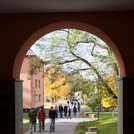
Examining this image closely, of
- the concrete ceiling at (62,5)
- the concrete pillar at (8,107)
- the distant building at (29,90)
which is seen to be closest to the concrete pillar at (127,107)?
the concrete ceiling at (62,5)

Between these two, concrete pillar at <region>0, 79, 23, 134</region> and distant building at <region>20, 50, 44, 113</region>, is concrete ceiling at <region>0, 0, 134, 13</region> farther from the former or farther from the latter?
distant building at <region>20, 50, 44, 113</region>

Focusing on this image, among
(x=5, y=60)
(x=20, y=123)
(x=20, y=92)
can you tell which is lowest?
(x=20, y=123)

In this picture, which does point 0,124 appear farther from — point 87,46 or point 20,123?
point 87,46

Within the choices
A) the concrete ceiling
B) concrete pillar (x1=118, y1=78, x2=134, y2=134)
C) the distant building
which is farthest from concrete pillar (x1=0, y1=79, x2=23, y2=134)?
the distant building

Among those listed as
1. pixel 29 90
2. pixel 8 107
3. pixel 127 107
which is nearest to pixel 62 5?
pixel 8 107

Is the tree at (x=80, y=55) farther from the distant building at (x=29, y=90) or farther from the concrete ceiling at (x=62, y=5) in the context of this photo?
the distant building at (x=29, y=90)

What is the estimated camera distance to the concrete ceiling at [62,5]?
6316mm

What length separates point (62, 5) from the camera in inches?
258

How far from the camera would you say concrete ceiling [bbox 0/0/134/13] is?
632 cm

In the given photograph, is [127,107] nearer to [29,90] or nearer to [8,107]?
[8,107]

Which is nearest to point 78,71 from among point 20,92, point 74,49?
point 74,49

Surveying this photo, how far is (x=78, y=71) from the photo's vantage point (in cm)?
1730

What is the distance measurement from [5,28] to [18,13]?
0.51 meters

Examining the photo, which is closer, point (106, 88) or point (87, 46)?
point (106, 88)
